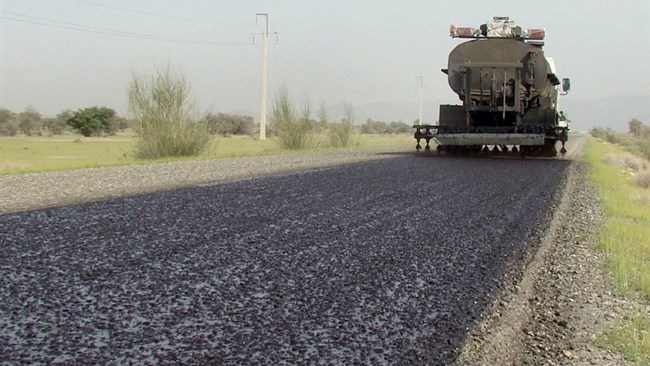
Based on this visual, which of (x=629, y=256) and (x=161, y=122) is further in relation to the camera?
(x=161, y=122)

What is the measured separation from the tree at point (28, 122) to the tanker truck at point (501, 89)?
77.2m

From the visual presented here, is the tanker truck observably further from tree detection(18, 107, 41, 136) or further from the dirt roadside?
tree detection(18, 107, 41, 136)

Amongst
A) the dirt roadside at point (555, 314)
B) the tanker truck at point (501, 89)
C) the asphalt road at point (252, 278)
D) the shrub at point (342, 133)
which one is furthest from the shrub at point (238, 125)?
the dirt roadside at point (555, 314)

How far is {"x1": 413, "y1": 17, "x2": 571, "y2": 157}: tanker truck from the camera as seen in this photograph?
1767 cm

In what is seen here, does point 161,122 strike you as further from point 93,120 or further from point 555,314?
point 93,120

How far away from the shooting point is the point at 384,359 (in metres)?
3.10

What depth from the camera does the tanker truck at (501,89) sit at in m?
17.7

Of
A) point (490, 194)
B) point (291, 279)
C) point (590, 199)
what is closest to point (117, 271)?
point (291, 279)

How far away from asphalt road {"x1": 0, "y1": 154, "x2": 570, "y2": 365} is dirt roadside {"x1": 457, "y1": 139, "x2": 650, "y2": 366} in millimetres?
154

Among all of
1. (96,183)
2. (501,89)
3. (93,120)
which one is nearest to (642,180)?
(501,89)

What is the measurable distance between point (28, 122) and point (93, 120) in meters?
13.8

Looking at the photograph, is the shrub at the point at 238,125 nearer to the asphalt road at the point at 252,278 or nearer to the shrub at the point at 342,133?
the shrub at the point at 342,133

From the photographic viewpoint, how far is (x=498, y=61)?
58.6 ft

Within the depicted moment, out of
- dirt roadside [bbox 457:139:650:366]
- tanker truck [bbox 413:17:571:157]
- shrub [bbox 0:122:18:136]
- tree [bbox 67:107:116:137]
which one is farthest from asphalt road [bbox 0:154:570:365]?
shrub [bbox 0:122:18:136]
